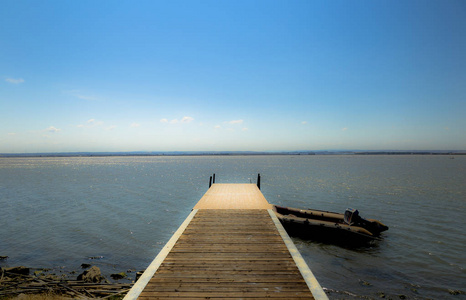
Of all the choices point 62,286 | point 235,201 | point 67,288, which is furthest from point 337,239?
point 62,286

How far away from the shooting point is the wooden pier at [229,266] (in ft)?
15.1

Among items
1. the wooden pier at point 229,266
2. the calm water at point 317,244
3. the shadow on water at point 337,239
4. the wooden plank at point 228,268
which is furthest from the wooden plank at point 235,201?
the calm water at point 317,244

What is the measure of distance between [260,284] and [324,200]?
23.6 m

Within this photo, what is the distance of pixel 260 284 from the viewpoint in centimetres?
490

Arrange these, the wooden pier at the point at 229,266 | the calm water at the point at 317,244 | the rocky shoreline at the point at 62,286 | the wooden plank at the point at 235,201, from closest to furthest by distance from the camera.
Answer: the wooden pier at the point at 229,266, the rocky shoreline at the point at 62,286, the calm water at the point at 317,244, the wooden plank at the point at 235,201

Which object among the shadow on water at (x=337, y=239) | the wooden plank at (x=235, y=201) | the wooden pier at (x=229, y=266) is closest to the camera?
the wooden pier at (x=229, y=266)

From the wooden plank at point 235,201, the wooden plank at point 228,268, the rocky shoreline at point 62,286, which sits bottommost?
the rocky shoreline at point 62,286

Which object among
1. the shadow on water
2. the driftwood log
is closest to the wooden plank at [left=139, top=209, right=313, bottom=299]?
the driftwood log

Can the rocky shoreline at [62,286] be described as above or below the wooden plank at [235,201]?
below

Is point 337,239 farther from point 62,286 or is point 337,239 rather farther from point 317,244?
point 62,286

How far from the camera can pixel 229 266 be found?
18.8 ft

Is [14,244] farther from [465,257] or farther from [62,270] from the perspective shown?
[465,257]

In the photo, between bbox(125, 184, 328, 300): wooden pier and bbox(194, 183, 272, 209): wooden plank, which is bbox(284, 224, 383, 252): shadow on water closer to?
bbox(194, 183, 272, 209): wooden plank

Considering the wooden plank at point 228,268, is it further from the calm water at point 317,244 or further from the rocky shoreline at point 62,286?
the calm water at point 317,244
